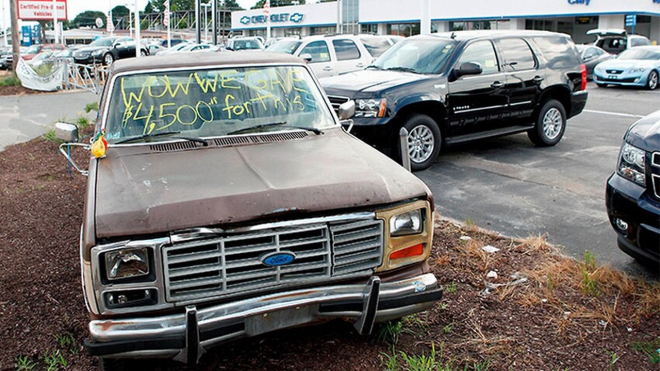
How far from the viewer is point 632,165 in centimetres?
465

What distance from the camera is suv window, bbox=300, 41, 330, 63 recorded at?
14.8 m

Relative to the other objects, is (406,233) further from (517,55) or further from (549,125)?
(549,125)

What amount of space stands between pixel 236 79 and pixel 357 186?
180 centimetres

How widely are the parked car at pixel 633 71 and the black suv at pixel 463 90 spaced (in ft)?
36.0

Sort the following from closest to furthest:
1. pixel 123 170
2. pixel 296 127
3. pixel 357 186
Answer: pixel 357 186 → pixel 123 170 → pixel 296 127

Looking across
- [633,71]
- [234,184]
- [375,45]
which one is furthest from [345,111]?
[633,71]

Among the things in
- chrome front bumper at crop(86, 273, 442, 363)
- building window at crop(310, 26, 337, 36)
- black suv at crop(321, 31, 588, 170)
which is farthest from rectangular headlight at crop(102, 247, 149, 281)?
building window at crop(310, 26, 337, 36)

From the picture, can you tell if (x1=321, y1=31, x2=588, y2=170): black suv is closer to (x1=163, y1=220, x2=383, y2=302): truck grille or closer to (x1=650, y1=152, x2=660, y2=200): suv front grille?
(x1=650, y1=152, x2=660, y2=200): suv front grille

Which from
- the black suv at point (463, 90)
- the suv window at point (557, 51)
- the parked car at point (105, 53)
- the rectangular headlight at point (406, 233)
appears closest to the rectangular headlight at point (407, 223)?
the rectangular headlight at point (406, 233)

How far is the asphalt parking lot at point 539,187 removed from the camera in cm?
609

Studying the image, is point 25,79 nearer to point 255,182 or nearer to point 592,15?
point 255,182

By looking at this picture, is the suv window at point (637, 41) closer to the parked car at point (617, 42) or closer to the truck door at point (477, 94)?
the parked car at point (617, 42)

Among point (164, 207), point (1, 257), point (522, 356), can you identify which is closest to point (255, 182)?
point (164, 207)

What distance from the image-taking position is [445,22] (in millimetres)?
50781
